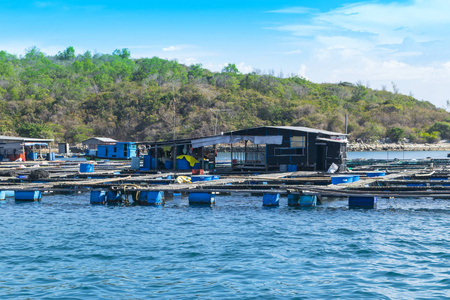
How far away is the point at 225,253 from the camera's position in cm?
1688

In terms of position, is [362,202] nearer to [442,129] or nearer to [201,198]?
[201,198]

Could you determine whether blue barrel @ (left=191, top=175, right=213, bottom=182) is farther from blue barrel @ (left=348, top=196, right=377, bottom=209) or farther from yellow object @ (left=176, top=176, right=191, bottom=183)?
blue barrel @ (left=348, top=196, right=377, bottom=209)

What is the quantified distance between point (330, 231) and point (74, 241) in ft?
31.3

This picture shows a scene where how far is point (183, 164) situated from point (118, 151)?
2527cm

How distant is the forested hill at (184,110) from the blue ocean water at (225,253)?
7961 cm

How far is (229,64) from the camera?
176m

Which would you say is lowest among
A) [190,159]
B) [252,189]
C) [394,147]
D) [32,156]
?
[252,189]

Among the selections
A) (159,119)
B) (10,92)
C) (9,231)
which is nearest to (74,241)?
(9,231)

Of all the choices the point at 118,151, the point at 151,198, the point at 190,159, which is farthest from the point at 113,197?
the point at 118,151

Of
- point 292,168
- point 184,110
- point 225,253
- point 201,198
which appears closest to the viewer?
point 225,253

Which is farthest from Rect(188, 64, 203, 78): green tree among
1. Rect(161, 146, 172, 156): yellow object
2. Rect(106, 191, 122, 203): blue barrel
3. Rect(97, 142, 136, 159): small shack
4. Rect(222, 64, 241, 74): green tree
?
Rect(106, 191, 122, 203): blue barrel

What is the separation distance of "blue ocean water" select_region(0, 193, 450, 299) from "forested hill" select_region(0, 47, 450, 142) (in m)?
79.6

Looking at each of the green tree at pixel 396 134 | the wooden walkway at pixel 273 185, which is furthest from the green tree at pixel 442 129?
the wooden walkway at pixel 273 185

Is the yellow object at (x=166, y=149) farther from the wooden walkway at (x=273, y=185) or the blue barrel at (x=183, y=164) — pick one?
the wooden walkway at (x=273, y=185)
